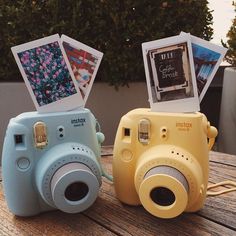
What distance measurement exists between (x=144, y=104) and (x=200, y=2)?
18.1 inches

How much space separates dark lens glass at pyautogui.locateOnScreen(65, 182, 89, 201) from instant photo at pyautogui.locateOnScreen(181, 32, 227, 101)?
280mm

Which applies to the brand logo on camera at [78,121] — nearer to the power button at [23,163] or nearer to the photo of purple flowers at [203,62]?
the power button at [23,163]

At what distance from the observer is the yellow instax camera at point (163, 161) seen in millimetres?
571

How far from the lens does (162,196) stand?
598 mm

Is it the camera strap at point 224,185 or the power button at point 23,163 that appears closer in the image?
the power button at point 23,163

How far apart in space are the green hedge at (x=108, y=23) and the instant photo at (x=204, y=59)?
668 mm

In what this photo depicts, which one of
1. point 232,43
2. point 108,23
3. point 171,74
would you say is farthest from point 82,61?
point 232,43

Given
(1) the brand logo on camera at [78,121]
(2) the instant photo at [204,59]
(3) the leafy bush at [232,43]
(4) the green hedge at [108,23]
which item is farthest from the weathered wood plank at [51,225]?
(3) the leafy bush at [232,43]

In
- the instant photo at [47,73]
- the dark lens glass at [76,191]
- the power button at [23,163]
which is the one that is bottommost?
the dark lens glass at [76,191]

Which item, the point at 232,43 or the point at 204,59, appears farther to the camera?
the point at 232,43

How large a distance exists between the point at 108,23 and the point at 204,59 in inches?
29.3

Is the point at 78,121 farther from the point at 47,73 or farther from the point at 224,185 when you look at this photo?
the point at 224,185

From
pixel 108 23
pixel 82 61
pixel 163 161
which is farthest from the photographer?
pixel 108 23

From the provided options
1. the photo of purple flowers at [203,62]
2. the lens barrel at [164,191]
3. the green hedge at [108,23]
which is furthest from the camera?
the green hedge at [108,23]
